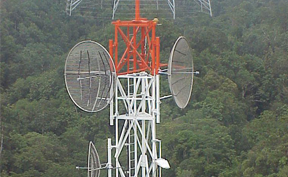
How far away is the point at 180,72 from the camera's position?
13.5 m

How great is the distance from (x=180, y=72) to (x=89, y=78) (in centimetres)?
167

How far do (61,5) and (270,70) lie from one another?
44.6ft

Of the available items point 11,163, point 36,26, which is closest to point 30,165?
point 11,163

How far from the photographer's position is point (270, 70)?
36250mm

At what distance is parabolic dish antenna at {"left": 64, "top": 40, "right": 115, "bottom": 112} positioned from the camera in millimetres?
12562

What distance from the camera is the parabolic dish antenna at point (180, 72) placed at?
43.1ft

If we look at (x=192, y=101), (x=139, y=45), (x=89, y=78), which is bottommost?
(x=192, y=101)

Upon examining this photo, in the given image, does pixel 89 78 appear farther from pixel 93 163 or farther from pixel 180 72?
pixel 93 163

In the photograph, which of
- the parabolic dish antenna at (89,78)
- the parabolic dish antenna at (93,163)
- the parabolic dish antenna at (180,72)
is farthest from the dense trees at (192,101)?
the parabolic dish antenna at (89,78)

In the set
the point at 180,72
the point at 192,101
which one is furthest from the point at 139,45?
the point at 192,101

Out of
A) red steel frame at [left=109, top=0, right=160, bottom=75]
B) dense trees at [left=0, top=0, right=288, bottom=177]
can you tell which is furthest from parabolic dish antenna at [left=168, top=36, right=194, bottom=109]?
dense trees at [left=0, top=0, right=288, bottom=177]

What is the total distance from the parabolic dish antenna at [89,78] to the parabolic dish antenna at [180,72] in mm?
1110

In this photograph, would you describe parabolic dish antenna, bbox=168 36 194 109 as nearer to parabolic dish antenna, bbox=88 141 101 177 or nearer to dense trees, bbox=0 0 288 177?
parabolic dish antenna, bbox=88 141 101 177

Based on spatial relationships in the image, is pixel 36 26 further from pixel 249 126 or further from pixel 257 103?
pixel 249 126
